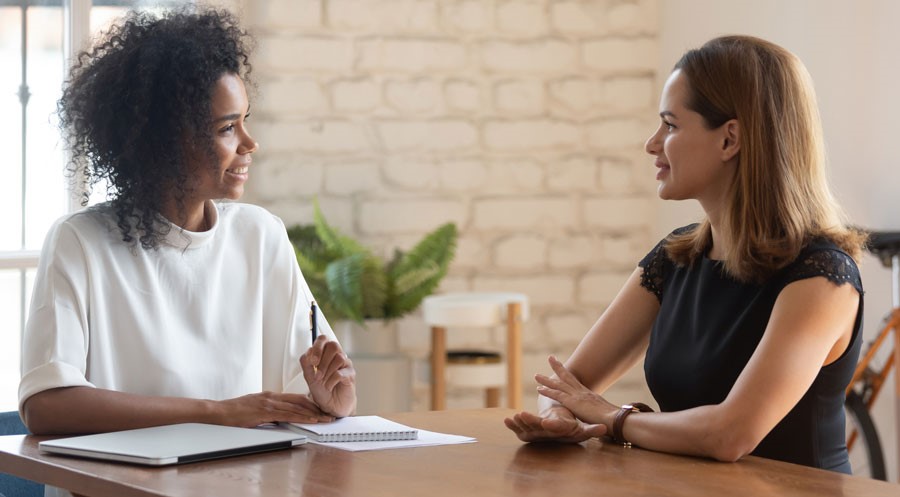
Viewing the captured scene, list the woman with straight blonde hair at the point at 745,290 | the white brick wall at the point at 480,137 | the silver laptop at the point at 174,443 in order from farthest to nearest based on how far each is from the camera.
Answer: the white brick wall at the point at 480,137, the woman with straight blonde hair at the point at 745,290, the silver laptop at the point at 174,443

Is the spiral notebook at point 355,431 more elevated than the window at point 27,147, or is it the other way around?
the window at point 27,147

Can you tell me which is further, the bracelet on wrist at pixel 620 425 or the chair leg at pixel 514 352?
the chair leg at pixel 514 352

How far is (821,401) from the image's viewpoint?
6.89 feet

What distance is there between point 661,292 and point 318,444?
32.1 inches

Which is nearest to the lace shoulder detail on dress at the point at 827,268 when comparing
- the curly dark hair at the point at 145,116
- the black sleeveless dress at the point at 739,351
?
the black sleeveless dress at the point at 739,351

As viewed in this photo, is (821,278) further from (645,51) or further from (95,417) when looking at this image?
(645,51)

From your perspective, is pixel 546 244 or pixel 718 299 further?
pixel 546 244

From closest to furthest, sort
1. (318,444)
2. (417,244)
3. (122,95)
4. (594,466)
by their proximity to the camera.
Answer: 1. (594,466)
2. (318,444)
3. (122,95)
4. (417,244)

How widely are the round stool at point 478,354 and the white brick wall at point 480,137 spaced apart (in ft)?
0.44

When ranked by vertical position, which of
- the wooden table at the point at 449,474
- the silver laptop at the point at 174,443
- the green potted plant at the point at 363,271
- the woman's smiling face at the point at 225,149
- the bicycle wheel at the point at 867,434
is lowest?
the bicycle wheel at the point at 867,434

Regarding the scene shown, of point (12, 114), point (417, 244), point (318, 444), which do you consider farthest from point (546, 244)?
point (318, 444)

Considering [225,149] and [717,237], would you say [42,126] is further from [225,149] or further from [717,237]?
[717,237]

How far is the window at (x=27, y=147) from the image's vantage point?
3.89 meters

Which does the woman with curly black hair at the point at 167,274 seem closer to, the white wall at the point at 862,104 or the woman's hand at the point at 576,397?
the woman's hand at the point at 576,397
